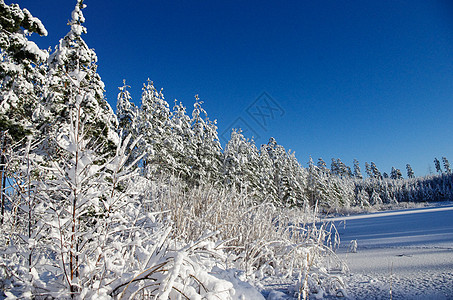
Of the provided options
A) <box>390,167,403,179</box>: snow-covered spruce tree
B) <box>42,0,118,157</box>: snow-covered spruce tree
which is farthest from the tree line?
<box>390,167,403,179</box>: snow-covered spruce tree

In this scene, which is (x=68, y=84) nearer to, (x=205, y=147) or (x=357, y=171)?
(x=205, y=147)

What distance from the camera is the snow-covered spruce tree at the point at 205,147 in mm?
19688

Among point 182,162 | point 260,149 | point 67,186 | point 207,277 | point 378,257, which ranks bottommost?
point 378,257

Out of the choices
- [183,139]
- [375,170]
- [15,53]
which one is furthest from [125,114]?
[375,170]

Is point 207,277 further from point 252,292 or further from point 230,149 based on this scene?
point 230,149

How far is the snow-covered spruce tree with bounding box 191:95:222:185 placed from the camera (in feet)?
64.6

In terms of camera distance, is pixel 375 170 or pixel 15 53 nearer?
pixel 15 53

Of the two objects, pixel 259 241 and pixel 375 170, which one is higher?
pixel 375 170

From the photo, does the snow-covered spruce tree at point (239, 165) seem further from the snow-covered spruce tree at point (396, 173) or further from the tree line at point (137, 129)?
the snow-covered spruce tree at point (396, 173)

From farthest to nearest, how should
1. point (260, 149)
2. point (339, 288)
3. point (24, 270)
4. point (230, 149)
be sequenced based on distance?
1. point (260, 149)
2. point (230, 149)
3. point (339, 288)
4. point (24, 270)

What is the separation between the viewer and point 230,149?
19.7 metres

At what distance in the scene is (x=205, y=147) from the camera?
20.2m

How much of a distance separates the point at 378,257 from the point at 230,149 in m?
17.2

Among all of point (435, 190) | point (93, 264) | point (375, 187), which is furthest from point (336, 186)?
point (93, 264)
